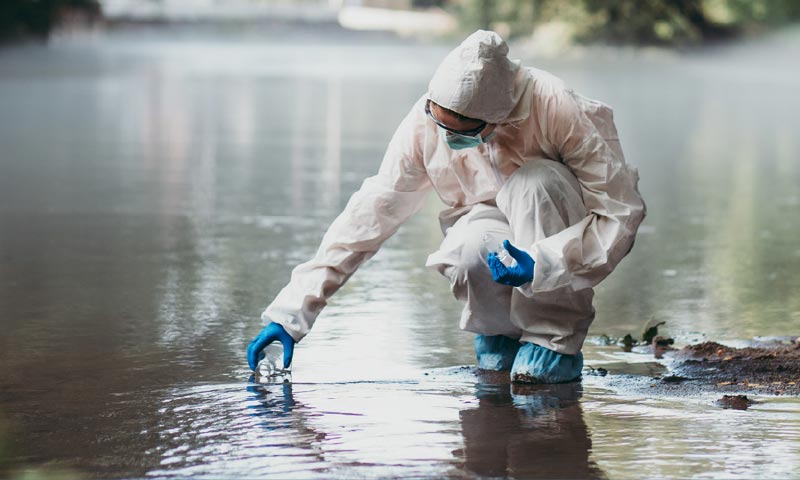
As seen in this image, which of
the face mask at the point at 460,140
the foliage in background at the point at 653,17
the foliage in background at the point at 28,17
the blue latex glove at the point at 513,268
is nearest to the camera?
the blue latex glove at the point at 513,268

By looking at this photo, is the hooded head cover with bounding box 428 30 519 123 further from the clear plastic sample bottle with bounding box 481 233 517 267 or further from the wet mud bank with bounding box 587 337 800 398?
the wet mud bank with bounding box 587 337 800 398

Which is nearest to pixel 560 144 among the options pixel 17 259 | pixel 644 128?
pixel 17 259

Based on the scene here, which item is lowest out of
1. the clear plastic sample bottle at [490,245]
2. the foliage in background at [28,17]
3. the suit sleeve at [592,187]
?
the clear plastic sample bottle at [490,245]

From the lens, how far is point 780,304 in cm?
498

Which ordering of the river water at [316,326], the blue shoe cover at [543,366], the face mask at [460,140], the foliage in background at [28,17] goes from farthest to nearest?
the foliage in background at [28,17] → the blue shoe cover at [543,366] → the face mask at [460,140] → the river water at [316,326]

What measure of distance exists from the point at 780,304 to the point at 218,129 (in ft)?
28.5

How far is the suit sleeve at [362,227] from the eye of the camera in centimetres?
379

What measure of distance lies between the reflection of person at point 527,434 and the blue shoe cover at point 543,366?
3cm

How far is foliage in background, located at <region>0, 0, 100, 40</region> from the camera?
103ft

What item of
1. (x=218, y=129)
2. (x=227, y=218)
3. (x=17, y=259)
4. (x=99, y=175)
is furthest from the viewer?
(x=218, y=129)

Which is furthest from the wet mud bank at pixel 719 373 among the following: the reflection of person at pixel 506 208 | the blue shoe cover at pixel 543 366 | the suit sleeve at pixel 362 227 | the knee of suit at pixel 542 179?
the suit sleeve at pixel 362 227

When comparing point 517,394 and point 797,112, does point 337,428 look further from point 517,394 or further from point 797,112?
point 797,112

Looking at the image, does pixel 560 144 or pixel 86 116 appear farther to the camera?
pixel 86 116

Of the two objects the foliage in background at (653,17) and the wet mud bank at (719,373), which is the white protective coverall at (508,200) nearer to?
the wet mud bank at (719,373)
